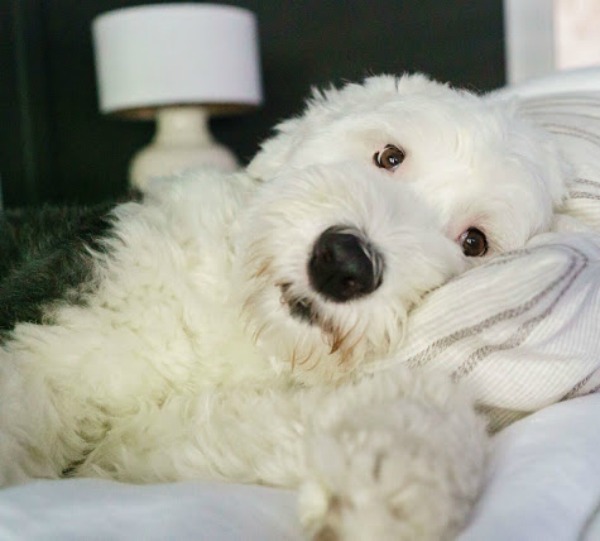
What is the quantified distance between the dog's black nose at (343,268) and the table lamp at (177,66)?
190 cm

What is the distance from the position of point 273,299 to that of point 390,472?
0.45 metres

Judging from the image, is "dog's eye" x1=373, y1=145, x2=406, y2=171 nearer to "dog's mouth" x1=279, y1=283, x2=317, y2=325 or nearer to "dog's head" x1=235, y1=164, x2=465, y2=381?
"dog's head" x1=235, y1=164, x2=465, y2=381

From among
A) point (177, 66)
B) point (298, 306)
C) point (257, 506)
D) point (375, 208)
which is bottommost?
point (257, 506)

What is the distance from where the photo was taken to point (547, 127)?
156cm

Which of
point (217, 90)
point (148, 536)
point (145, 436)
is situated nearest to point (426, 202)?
point (145, 436)

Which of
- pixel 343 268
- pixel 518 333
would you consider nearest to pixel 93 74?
pixel 343 268

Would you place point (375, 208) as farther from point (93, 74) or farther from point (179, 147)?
point (93, 74)

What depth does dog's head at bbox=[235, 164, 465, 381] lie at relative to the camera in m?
1.05

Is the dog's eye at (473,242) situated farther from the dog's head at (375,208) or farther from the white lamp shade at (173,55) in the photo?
the white lamp shade at (173,55)

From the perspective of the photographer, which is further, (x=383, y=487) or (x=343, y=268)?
(x=343, y=268)

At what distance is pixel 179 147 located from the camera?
3.19 metres

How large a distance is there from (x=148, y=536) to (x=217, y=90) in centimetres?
257

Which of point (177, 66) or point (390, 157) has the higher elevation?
point (177, 66)

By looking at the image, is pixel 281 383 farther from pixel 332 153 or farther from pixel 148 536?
pixel 148 536
